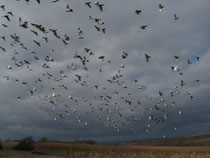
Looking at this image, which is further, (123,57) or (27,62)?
(27,62)

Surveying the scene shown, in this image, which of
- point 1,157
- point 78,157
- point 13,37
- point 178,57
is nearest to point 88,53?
point 13,37

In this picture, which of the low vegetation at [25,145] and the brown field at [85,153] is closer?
the brown field at [85,153]

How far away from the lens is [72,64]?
3788cm

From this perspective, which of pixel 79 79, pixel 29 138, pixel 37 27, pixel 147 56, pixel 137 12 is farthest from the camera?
pixel 29 138

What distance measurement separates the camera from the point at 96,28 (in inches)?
1142

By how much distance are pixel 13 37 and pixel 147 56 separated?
17350 millimetres

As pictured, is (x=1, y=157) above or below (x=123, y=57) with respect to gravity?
below

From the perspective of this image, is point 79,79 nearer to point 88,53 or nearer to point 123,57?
point 88,53

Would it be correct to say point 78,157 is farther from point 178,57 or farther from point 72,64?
point 178,57

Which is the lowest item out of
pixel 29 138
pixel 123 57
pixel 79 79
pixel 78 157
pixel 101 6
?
pixel 78 157

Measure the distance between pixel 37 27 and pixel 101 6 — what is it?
759 cm

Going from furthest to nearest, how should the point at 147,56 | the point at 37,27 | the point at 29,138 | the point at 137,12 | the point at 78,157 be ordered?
the point at 29,138, the point at 78,157, the point at 147,56, the point at 137,12, the point at 37,27

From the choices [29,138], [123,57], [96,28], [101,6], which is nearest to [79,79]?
[123,57]

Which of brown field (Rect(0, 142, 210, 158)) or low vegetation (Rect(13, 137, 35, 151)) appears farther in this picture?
low vegetation (Rect(13, 137, 35, 151))
